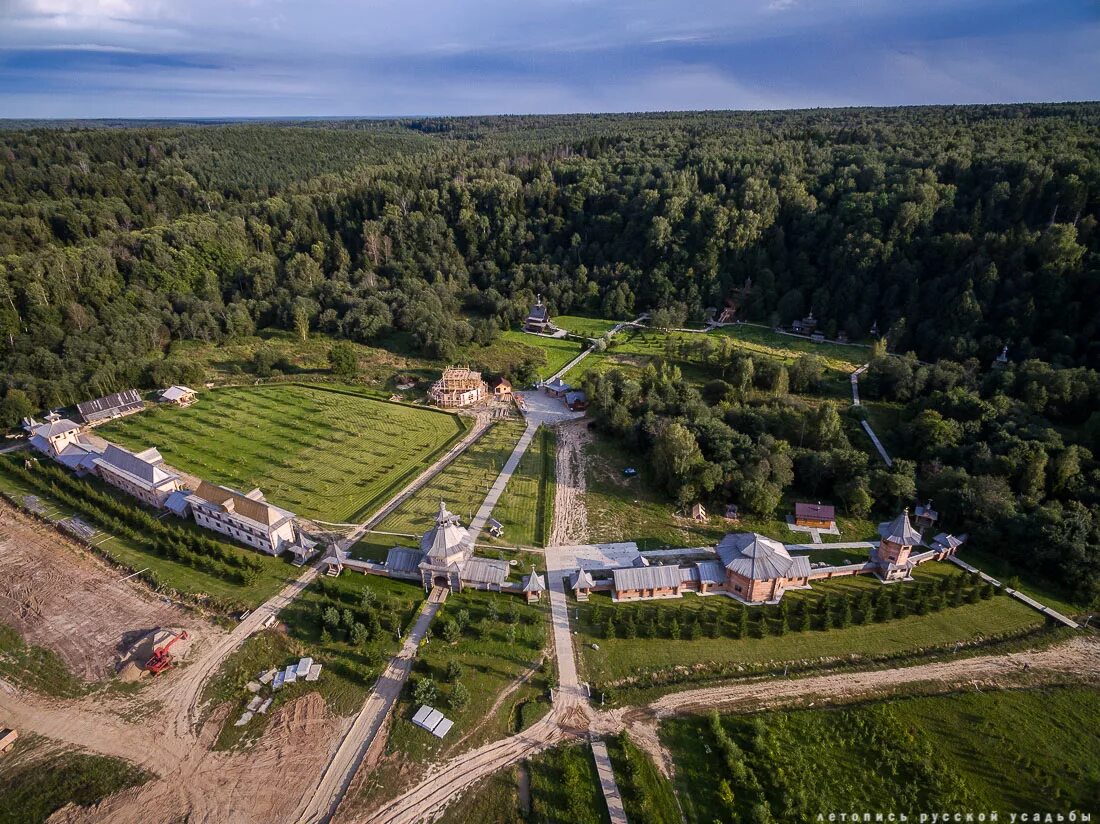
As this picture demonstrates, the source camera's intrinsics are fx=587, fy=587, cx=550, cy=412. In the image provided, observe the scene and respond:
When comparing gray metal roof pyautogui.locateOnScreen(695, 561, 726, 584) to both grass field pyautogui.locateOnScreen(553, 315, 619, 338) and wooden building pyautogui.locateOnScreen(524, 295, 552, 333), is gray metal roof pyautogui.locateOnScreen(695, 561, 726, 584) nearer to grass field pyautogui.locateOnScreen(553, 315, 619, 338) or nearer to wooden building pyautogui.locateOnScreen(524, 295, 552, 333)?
grass field pyautogui.locateOnScreen(553, 315, 619, 338)

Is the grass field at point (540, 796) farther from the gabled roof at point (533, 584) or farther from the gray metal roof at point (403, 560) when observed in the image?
the gray metal roof at point (403, 560)

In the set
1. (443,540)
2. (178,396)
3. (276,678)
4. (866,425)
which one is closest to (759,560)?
(443,540)

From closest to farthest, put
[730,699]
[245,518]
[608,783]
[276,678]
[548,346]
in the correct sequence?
[608,783]
[730,699]
[276,678]
[245,518]
[548,346]

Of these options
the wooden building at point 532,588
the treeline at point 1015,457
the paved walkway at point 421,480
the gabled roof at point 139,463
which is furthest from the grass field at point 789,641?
the gabled roof at point 139,463

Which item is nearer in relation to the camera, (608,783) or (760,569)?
(608,783)

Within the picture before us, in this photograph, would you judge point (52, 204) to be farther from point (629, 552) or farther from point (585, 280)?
point (629, 552)

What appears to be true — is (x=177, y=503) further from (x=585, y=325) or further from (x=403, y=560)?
(x=585, y=325)

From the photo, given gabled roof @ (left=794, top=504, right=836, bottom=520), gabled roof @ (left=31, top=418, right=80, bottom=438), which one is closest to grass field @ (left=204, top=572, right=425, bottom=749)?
gabled roof @ (left=794, top=504, right=836, bottom=520)
